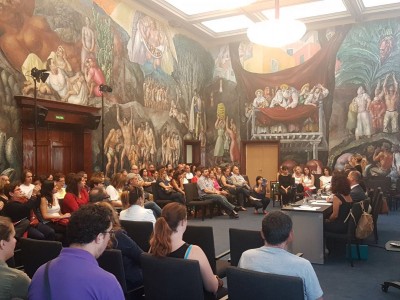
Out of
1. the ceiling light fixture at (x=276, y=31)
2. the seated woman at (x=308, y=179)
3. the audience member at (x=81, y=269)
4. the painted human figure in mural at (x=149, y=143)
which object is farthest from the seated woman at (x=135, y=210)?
the seated woman at (x=308, y=179)

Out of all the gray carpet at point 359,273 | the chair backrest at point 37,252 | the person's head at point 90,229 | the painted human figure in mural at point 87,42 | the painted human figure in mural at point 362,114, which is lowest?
the gray carpet at point 359,273

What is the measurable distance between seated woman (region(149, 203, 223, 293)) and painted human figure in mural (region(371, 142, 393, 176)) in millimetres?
13191

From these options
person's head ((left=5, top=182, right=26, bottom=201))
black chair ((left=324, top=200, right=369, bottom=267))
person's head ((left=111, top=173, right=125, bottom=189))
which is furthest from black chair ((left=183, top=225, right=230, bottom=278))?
person's head ((left=111, top=173, right=125, bottom=189))

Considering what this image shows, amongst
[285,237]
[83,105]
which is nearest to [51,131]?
[83,105]

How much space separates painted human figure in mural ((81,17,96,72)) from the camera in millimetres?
11352

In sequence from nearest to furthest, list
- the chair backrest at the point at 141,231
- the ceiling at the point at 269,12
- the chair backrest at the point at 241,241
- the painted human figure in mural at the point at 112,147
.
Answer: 1. the chair backrest at the point at 241,241
2. the chair backrest at the point at 141,231
3. the painted human figure in mural at the point at 112,147
4. the ceiling at the point at 269,12

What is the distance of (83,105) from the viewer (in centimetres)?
1121

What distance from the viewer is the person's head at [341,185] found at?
6.58 m

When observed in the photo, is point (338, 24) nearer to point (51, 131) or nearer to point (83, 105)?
point (83, 105)

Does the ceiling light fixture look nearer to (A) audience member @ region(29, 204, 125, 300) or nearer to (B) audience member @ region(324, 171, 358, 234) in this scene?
(B) audience member @ region(324, 171, 358, 234)

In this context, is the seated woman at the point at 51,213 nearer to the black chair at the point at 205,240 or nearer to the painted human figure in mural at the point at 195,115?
the black chair at the point at 205,240

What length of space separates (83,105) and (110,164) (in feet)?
6.80

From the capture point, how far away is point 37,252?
366 cm

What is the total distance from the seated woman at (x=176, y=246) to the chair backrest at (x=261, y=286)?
409mm
